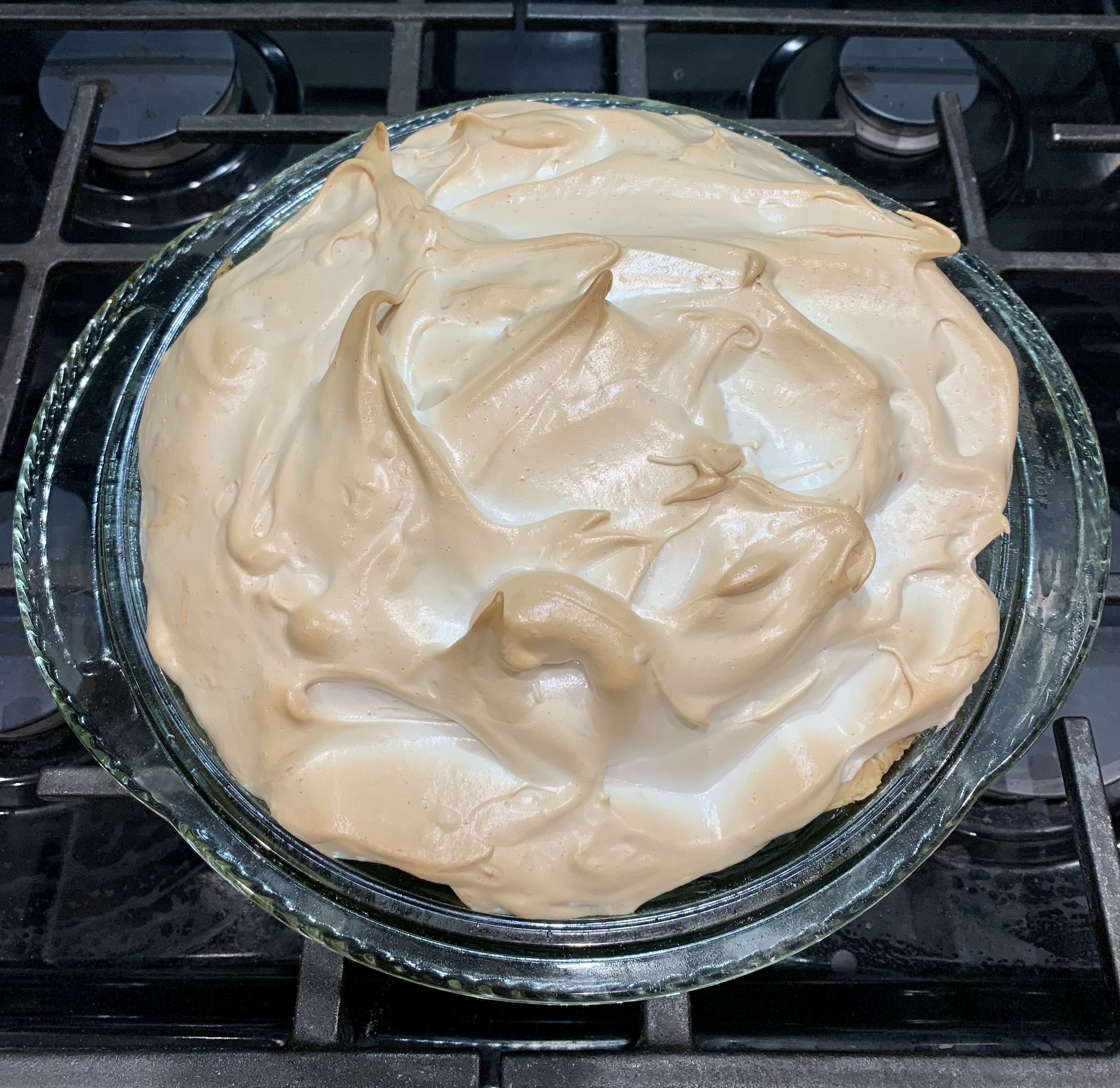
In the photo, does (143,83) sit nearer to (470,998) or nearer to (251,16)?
(251,16)

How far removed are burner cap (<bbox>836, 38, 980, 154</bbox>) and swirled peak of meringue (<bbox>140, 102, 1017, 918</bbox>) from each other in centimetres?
79

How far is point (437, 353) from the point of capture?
1172mm

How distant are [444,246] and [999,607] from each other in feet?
2.75

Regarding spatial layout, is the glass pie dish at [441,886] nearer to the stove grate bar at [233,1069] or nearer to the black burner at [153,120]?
the stove grate bar at [233,1069]

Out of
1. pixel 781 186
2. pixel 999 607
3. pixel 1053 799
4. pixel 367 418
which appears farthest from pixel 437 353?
pixel 1053 799

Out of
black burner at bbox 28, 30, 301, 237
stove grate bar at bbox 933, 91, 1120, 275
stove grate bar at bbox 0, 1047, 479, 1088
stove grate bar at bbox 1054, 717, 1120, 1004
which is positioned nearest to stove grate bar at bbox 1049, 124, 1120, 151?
stove grate bar at bbox 933, 91, 1120, 275

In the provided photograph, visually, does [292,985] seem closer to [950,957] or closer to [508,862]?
[508,862]

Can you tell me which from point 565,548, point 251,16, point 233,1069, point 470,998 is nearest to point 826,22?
point 251,16

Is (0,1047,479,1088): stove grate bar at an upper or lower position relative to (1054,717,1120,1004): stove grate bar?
lower

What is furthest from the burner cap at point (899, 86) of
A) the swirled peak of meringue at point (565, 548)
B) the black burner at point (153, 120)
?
the black burner at point (153, 120)

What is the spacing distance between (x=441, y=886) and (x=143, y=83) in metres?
1.58

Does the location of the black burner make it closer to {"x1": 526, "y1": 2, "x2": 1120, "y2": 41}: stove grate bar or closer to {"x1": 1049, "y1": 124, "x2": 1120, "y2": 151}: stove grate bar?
{"x1": 526, "y1": 2, "x2": 1120, "y2": 41}: stove grate bar

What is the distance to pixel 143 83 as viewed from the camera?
6.14 ft

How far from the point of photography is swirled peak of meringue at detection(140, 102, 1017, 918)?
1.08 meters
